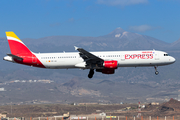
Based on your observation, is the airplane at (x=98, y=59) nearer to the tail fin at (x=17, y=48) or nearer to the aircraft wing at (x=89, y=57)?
the aircraft wing at (x=89, y=57)

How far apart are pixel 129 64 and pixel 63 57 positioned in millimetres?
16828

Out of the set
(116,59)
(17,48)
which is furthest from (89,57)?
(17,48)

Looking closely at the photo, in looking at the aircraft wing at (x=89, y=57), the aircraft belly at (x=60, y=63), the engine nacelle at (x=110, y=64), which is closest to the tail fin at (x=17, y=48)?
the aircraft belly at (x=60, y=63)

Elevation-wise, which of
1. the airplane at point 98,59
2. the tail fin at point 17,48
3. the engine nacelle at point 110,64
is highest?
the tail fin at point 17,48

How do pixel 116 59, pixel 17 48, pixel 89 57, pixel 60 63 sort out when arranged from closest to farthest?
pixel 89 57
pixel 116 59
pixel 60 63
pixel 17 48

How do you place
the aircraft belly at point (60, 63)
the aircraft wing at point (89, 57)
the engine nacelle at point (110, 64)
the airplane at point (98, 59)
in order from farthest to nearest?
the aircraft belly at point (60, 63)
the airplane at point (98, 59)
the engine nacelle at point (110, 64)
the aircraft wing at point (89, 57)

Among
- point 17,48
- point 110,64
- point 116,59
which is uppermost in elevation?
point 17,48

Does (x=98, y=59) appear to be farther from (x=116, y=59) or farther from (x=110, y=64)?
(x=116, y=59)

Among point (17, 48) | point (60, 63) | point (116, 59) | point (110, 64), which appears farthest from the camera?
point (17, 48)

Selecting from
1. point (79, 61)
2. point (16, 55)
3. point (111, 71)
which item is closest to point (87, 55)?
point (79, 61)

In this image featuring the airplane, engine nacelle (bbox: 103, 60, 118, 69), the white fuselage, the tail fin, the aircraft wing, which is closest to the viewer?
the aircraft wing

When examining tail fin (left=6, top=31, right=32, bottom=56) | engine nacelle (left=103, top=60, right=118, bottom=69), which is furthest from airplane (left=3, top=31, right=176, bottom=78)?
tail fin (left=6, top=31, right=32, bottom=56)

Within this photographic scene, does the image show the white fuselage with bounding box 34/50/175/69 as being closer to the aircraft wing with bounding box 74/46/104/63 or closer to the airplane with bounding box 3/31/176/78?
the airplane with bounding box 3/31/176/78

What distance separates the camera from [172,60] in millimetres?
78312
